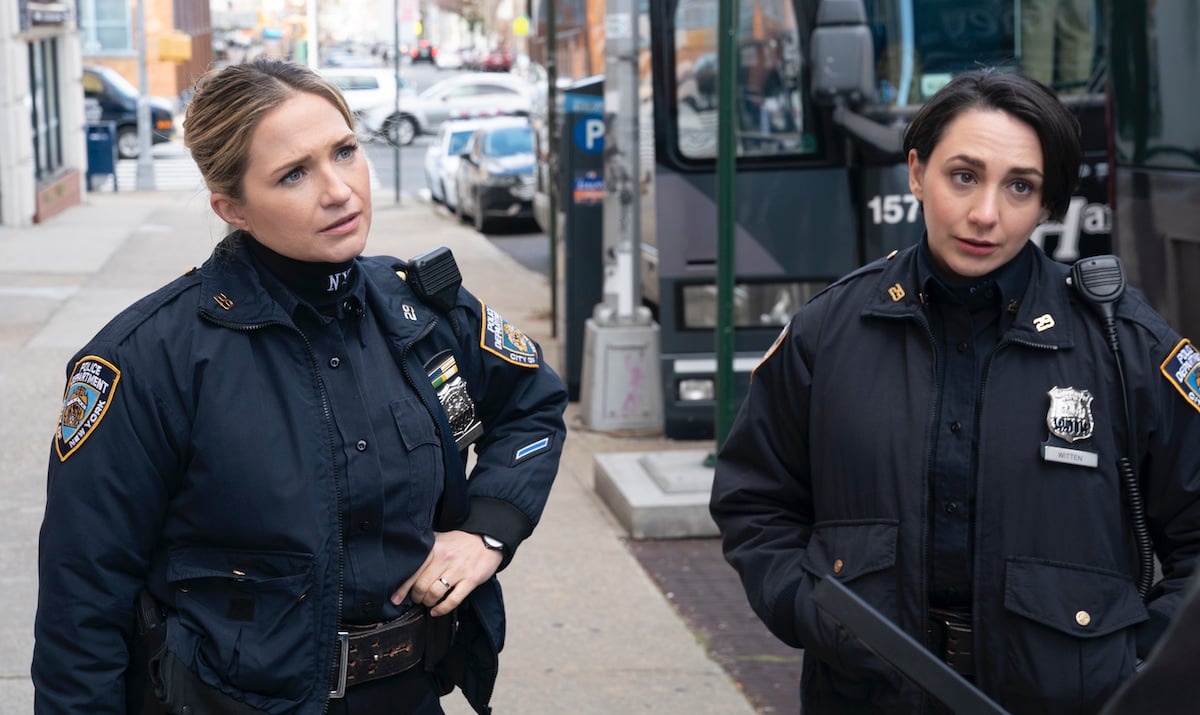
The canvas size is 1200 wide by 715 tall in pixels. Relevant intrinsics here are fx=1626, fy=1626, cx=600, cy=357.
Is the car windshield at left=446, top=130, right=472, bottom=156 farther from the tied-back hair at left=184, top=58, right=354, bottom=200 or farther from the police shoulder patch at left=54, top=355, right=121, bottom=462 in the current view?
the police shoulder patch at left=54, top=355, right=121, bottom=462

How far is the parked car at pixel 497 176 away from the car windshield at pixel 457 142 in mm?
2387

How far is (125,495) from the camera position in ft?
7.65

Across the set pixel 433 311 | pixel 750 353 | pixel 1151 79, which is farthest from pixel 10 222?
pixel 433 311

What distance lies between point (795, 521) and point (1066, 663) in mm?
506

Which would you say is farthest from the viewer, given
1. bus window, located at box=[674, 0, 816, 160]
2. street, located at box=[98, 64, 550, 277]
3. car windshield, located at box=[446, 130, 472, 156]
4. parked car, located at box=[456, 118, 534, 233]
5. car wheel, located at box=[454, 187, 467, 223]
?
car windshield, located at box=[446, 130, 472, 156]

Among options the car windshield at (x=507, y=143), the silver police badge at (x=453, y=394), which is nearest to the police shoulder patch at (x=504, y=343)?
the silver police badge at (x=453, y=394)

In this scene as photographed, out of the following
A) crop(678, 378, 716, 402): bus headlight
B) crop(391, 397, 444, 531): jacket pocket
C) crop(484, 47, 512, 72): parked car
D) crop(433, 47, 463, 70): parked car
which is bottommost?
crop(678, 378, 716, 402): bus headlight

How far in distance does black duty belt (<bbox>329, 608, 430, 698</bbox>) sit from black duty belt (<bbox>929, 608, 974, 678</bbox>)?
2.61ft

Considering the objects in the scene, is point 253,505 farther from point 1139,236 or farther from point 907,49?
point 907,49

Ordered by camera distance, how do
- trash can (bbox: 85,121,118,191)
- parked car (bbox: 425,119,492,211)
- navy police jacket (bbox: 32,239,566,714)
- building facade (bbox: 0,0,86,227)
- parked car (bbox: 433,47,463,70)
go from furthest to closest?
1. parked car (bbox: 433,47,463,70)
2. trash can (bbox: 85,121,118,191)
3. parked car (bbox: 425,119,492,211)
4. building facade (bbox: 0,0,86,227)
5. navy police jacket (bbox: 32,239,566,714)

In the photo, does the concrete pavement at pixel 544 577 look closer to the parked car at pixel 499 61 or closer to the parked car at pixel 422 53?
the parked car at pixel 499 61

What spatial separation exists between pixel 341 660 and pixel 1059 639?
1.07 meters

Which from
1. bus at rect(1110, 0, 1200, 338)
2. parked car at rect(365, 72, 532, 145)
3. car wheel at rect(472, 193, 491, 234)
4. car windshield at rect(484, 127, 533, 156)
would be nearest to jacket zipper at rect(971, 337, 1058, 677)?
bus at rect(1110, 0, 1200, 338)

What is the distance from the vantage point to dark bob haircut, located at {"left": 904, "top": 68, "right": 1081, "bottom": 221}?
2.43 meters
